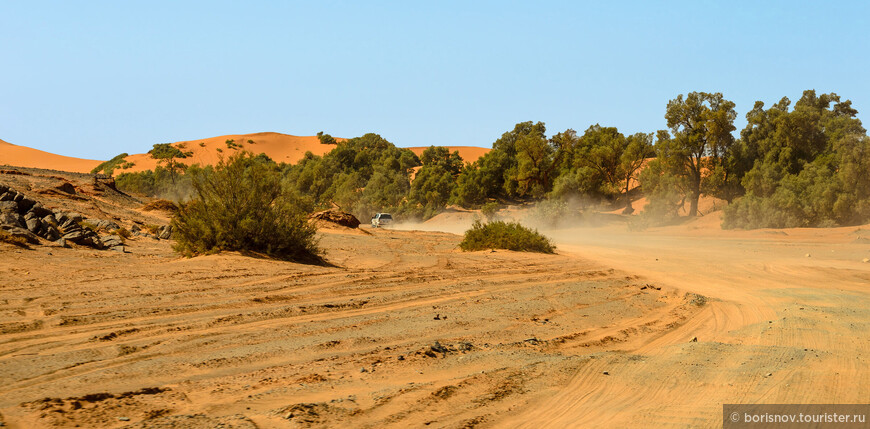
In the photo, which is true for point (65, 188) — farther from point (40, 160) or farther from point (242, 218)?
point (40, 160)

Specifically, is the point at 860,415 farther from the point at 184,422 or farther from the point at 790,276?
the point at 790,276

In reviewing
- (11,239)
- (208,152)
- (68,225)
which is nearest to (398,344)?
(11,239)

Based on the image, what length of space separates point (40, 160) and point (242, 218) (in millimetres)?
109958

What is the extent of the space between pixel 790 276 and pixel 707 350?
38.5 feet

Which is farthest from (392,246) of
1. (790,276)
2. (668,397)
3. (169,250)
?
(668,397)

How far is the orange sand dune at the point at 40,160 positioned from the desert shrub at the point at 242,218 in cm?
9937

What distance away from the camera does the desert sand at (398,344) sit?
4820 mm

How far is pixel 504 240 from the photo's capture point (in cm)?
2339

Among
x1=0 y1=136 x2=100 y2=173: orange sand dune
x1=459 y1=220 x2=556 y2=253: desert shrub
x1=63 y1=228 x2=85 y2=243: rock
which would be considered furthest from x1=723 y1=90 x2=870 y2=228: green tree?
x1=0 y1=136 x2=100 y2=173: orange sand dune

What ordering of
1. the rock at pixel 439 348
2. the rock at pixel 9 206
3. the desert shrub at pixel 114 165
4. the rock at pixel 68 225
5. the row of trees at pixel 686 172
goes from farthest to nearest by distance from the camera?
the desert shrub at pixel 114 165 < the row of trees at pixel 686 172 < the rock at pixel 68 225 < the rock at pixel 9 206 < the rock at pixel 439 348

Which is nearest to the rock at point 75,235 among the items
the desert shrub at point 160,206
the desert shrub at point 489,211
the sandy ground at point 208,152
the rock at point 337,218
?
the desert shrub at point 160,206

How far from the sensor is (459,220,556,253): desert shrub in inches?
917

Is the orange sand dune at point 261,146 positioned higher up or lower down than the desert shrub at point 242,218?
higher up

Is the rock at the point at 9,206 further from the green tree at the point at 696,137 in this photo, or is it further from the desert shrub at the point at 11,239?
the green tree at the point at 696,137
